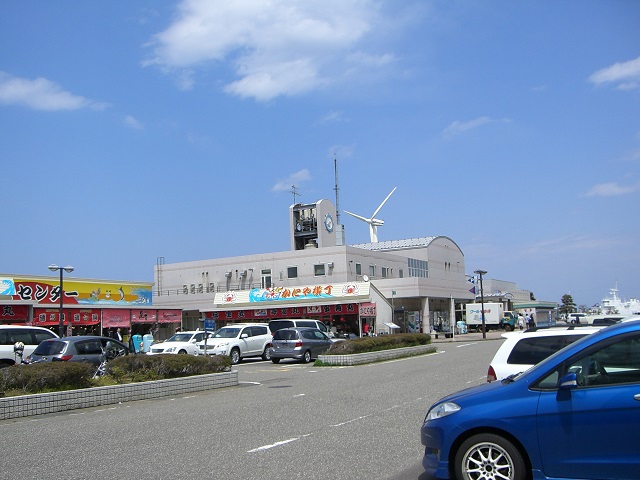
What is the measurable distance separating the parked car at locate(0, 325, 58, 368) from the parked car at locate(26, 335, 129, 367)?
119 cm

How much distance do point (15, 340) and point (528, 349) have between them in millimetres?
17615

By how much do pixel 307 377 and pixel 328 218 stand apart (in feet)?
152

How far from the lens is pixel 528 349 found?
9523 millimetres

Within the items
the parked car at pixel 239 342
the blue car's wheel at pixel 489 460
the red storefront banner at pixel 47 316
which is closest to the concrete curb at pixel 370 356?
the parked car at pixel 239 342

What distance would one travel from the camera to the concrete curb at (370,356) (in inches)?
990

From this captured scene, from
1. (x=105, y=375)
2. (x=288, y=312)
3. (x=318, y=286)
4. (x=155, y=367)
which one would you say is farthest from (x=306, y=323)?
(x=105, y=375)

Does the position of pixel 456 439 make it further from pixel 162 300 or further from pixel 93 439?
pixel 162 300

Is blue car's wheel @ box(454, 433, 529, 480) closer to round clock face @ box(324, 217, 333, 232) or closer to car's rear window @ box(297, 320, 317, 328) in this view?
car's rear window @ box(297, 320, 317, 328)

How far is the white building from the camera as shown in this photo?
2028 inches

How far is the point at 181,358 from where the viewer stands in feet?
57.4

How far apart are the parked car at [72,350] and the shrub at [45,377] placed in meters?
3.98

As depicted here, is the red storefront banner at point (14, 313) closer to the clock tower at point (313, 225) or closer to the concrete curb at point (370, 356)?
the concrete curb at point (370, 356)

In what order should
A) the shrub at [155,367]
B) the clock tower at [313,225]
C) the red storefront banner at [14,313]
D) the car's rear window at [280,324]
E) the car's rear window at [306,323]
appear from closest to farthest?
the shrub at [155,367]
the car's rear window at [280,324]
the car's rear window at [306,323]
the red storefront banner at [14,313]
the clock tower at [313,225]

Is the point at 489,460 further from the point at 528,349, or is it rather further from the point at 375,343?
the point at 375,343
